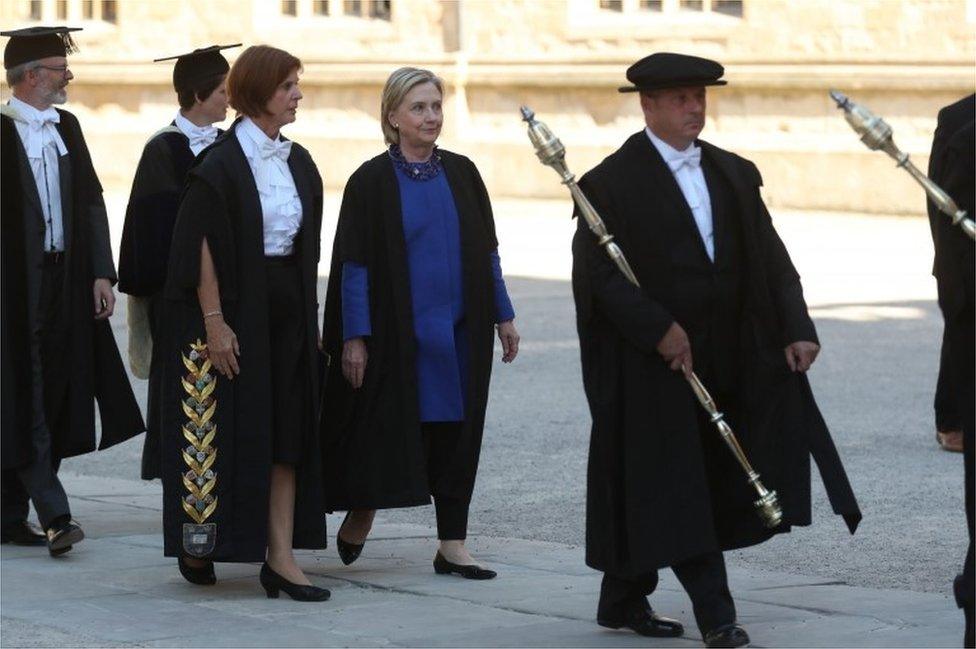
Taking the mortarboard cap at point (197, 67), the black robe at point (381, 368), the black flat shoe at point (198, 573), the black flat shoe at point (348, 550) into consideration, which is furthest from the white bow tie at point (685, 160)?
the mortarboard cap at point (197, 67)

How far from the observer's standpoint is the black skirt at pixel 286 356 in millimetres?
7078

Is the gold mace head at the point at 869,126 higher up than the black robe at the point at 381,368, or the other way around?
the gold mace head at the point at 869,126

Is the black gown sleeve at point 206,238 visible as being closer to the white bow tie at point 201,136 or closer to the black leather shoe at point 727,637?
the white bow tie at point 201,136

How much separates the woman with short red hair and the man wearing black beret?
1191mm

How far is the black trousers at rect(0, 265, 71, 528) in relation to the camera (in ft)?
26.1

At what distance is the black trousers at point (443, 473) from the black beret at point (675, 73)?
5.36ft

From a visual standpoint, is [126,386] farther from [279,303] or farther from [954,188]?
[954,188]

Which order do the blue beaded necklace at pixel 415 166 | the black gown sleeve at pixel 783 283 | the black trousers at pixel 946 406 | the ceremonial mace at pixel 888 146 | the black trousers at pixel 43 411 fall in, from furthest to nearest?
1. the black trousers at pixel 946 406
2. the black trousers at pixel 43 411
3. the blue beaded necklace at pixel 415 166
4. the black gown sleeve at pixel 783 283
5. the ceremonial mace at pixel 888 146

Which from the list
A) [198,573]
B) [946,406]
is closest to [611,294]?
[198,573]

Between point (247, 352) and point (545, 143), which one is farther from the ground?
point (545, 143)

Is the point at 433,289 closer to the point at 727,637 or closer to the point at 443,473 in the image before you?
the point at 443,473

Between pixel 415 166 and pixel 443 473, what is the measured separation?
1015 millimetres

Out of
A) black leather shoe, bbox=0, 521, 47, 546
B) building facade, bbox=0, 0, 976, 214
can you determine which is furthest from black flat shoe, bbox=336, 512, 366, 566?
building facade, bbox=0, 0, 976, 214

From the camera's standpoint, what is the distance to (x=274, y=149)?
281 inches
